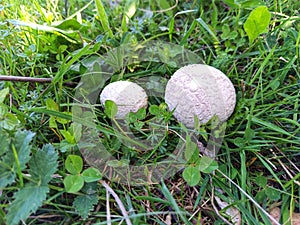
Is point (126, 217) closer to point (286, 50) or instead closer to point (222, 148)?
point (222, 148)

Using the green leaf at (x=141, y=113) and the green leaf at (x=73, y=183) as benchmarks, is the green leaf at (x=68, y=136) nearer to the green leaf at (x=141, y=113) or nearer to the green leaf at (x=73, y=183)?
the green leaf at (x=73, y=183)

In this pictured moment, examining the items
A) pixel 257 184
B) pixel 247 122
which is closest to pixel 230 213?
pixel 257 184

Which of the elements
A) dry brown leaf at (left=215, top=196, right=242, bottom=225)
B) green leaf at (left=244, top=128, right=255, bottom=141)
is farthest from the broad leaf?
green leaf at (left=244, top=128, right=255, bottom=141)

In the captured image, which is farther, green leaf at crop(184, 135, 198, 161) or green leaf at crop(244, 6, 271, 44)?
green leaf at crop(244, 6, 271, 44)

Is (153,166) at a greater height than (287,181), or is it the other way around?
(153,166)

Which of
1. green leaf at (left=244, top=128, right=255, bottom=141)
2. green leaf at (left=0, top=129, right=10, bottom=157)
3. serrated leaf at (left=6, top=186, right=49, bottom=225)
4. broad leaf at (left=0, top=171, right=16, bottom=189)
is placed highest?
green leaf at (left=0, top=129, right=10, bottom=157)

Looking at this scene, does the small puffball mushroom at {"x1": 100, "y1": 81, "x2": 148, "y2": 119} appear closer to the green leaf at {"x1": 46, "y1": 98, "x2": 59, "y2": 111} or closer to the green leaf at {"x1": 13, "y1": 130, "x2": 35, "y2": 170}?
the green leaf at {"x1": 46, "y1": 98, "x2": 59, "y2": 111}
